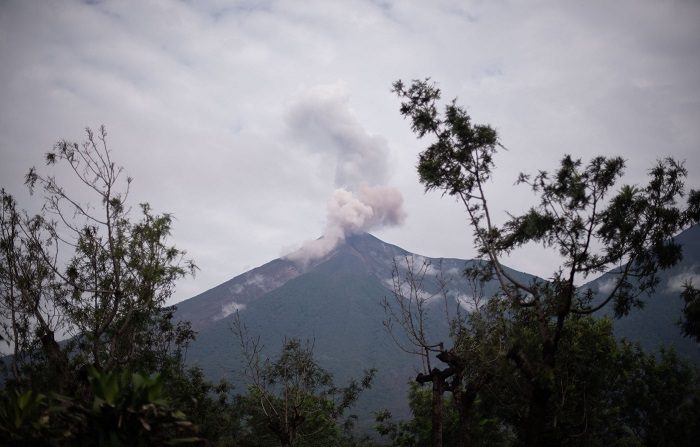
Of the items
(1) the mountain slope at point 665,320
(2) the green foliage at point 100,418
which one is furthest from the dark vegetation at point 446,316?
(1) the mountain slope at point 665,320

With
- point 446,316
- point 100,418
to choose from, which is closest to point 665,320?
point 446,316

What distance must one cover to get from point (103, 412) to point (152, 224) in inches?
361

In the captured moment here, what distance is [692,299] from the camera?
1520cm

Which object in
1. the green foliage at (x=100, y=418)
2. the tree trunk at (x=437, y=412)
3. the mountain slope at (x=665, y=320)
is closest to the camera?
the green foliage at (x=100, y=418)

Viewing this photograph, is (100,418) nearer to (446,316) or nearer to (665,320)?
(446,316)

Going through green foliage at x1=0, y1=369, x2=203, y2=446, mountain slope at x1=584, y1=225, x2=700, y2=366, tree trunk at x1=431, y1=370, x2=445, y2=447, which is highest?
green foliage at x1=0, y1=369, x2=203, y2=446

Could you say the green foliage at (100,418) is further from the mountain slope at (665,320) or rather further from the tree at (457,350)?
the mountain slope at (665,320)

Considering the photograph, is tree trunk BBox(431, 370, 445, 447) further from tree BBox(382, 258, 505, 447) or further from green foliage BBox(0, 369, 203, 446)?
green foliage BBox(0, 369, 203, 446)

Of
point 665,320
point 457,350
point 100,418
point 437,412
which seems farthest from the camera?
point 665,320

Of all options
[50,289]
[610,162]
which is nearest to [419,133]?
[610,162]

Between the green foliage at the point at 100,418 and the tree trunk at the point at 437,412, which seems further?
the tree trunk at the point at 437,412

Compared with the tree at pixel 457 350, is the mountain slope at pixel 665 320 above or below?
below

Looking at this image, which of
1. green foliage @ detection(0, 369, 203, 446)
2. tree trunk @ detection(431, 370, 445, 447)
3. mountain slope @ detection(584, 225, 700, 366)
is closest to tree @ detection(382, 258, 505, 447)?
tree trunk @ detection(431, 370, 445, 447)

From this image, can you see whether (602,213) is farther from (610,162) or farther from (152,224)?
(152,224)
